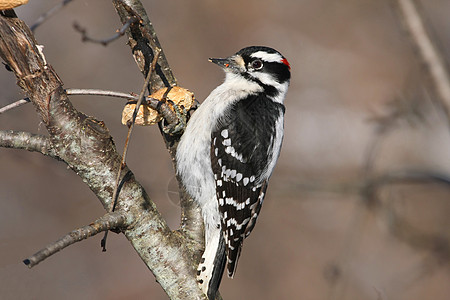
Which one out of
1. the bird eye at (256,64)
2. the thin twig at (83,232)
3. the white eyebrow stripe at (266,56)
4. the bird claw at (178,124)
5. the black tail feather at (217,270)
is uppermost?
the white eyebrow stripe at (266,56)

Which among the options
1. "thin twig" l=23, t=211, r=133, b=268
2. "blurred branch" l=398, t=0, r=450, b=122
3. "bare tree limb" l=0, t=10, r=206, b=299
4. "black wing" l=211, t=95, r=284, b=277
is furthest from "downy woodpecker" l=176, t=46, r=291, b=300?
"blurred branch" l=398, t=0, r=450, b=122

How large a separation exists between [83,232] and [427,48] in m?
1.43

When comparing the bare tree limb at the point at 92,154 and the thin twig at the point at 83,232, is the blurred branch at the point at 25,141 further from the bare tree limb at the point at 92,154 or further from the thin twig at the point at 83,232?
the thin twig at the point at 83,232

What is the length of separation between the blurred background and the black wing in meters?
2.26

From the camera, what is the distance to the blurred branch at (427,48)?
5.03ft

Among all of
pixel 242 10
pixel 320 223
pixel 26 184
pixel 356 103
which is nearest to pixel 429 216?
pixel 320 223

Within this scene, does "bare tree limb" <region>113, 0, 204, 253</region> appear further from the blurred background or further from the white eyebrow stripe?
the blurred background

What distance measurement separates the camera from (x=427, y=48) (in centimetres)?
161

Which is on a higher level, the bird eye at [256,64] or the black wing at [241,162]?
the bird eye at [256,64]

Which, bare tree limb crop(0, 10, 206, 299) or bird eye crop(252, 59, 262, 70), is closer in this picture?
bare tree limb crop(0, 10, 206, 299)

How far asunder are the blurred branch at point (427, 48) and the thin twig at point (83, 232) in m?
1.40

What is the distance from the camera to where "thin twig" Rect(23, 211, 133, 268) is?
182 cm

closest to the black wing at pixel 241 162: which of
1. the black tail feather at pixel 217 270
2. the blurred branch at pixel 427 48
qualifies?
the black tail feather at pixel 217 270

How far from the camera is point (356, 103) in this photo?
8812 mm
